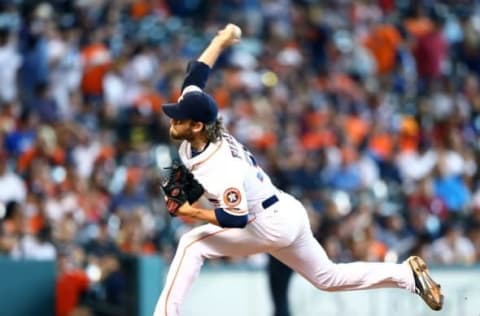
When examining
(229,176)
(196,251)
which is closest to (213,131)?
(229,176)

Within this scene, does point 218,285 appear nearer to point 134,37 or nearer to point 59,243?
point 59,243

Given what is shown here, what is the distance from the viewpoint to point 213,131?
7.47m

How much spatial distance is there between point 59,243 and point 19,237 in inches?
14.2

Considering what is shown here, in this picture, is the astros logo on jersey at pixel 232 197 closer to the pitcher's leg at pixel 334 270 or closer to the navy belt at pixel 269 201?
the navy belt at pixel 269 201

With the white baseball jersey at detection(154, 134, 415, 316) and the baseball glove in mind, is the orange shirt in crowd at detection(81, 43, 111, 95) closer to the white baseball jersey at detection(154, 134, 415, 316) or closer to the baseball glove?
the white baseball jersey at detection(154, 134, 415, 316)

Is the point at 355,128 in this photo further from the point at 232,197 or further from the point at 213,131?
the point at 232,197

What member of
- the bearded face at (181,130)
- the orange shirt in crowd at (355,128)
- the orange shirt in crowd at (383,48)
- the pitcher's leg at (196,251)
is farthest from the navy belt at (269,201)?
the orange shirt in crowd at (383,48)

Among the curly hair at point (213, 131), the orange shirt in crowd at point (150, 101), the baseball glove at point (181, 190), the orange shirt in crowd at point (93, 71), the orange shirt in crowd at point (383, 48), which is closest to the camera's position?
the baseball glove at point (181, 190)

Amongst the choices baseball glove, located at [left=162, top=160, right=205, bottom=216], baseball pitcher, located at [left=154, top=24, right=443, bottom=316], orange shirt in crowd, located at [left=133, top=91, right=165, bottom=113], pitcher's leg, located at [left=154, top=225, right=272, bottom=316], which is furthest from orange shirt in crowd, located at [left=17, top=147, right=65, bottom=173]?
baseball glove, located at [left=162, top=160, right=205, bottom=216]

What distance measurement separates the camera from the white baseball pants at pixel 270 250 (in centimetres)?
759

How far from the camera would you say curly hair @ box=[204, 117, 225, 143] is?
24.4 feet

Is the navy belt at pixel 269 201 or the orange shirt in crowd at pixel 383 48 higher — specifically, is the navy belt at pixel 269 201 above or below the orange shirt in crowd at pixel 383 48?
below

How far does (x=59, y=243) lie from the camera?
11.9 metres

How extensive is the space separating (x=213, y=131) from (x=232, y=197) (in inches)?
17.6
